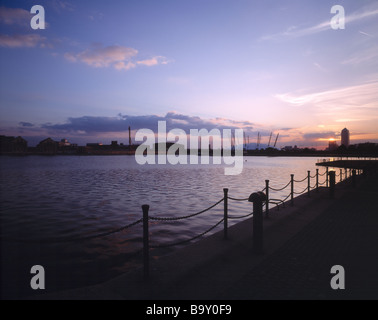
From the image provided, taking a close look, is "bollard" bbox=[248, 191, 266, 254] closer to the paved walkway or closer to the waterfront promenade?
the waterfront promenade

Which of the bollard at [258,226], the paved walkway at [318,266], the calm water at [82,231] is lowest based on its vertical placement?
the calm water at [82,231]

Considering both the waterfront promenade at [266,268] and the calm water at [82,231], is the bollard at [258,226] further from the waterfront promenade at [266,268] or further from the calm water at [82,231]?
the calm water at [82,231]

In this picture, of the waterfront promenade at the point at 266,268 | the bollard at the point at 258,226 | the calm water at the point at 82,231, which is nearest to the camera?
the waterfront promenade at the point at 266,268

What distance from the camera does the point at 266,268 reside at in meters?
5.39

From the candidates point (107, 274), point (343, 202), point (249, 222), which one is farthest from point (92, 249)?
point (343, 202)

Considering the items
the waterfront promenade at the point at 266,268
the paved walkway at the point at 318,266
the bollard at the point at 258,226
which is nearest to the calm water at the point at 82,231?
the waterfront promenade at the point at 266,268

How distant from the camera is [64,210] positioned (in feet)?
49.0

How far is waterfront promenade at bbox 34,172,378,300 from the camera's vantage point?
14.5 feet

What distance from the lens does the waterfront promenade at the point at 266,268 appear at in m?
4.43

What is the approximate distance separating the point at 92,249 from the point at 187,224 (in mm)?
4255

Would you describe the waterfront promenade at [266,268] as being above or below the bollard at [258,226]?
below

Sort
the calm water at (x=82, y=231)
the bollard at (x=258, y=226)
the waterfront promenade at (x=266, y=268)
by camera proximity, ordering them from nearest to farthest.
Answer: the waterfront promenade at (x=266, y=268)
the bollard at (x=258, y=226)
the calm water at (x=82, y=231)

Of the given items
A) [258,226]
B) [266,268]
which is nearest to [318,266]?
[266,268]
